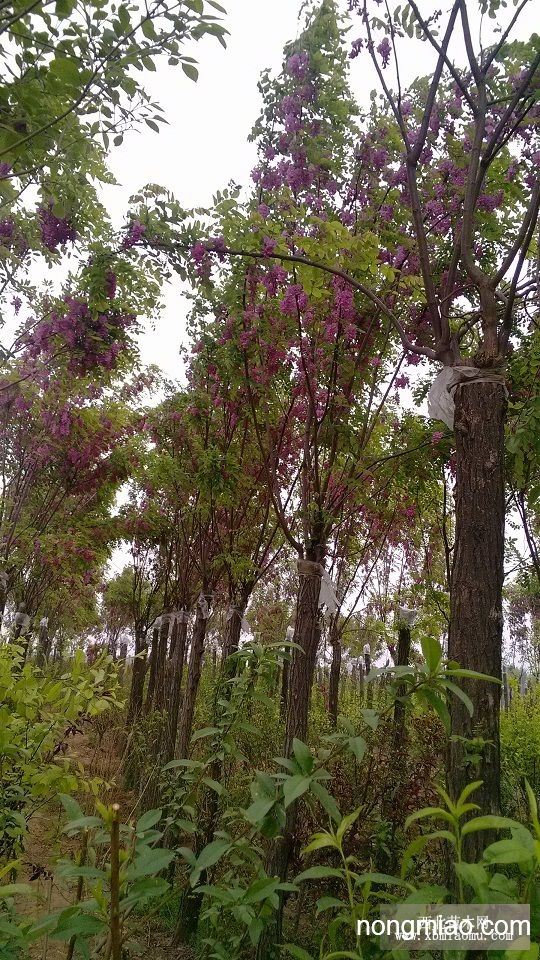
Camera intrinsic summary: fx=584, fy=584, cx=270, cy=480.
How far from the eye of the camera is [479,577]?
2.26 m

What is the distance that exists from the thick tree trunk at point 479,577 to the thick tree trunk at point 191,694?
3023mm

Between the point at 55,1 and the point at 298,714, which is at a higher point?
the point at 55,1

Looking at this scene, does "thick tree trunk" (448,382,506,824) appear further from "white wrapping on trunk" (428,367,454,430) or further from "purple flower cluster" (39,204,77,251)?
"purple flower cluster" (39,204,77,251)

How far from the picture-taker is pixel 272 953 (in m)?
2.32

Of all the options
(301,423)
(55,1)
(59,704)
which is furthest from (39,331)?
(59,704)

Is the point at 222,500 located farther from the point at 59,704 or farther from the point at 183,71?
the point at 183,71

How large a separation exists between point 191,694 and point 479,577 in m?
3.70

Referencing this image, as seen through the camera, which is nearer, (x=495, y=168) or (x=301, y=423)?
(x=495, y=168)

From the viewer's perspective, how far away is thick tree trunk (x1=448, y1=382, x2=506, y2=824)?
2.06 meters

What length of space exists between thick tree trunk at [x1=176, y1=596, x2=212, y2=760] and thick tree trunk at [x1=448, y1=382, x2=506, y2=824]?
3023 mm

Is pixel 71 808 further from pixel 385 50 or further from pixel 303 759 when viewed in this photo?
pixel 385 50

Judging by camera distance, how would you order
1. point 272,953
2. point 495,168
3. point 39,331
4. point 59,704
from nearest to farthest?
point 59,704 → point 272,953 → point 495,168 → point 39,331

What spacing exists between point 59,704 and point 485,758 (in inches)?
57.2

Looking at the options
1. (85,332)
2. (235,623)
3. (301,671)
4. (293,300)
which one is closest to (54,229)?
(85,332)
